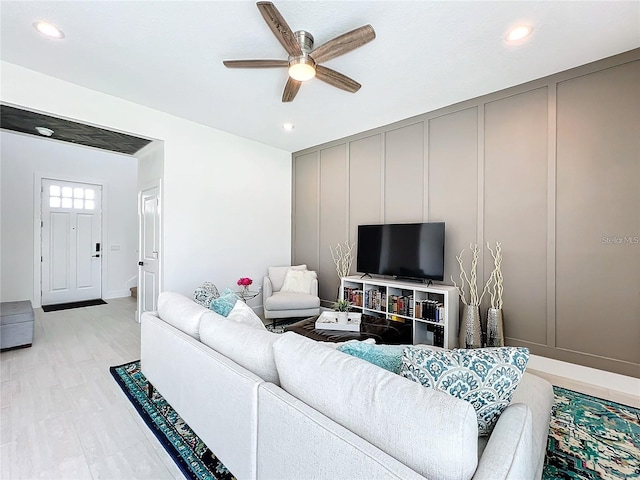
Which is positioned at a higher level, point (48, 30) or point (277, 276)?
point (48, 30)

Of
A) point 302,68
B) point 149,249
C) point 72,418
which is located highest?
point 302,68

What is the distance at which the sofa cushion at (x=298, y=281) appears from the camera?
4465 mm

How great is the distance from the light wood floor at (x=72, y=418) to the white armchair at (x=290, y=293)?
1.61 m

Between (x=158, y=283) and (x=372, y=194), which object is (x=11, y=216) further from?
(x=372, y=194)

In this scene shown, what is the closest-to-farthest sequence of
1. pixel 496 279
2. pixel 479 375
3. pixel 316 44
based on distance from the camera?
pixel 479 375 → pixel 316 44 → pixel 496 279

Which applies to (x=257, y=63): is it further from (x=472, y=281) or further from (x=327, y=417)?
(x=472, y=281)

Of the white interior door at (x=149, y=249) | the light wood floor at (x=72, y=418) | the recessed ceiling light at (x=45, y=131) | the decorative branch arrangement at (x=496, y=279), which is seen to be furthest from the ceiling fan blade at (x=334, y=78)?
the recessed ceiling light at (x=45, y=131)

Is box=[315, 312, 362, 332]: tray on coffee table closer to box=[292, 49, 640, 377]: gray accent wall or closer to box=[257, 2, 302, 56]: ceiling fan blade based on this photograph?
box=[292, 49, 640, 377]: gray accent wall

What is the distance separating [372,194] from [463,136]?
1.36 m

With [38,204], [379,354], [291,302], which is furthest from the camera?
[38,204]

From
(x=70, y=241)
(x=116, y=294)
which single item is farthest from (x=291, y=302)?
(x=70, y=241)

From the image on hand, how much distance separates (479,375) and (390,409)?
352mm

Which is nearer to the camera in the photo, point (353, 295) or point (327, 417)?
point (327, 417)

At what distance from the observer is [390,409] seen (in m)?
0.89
